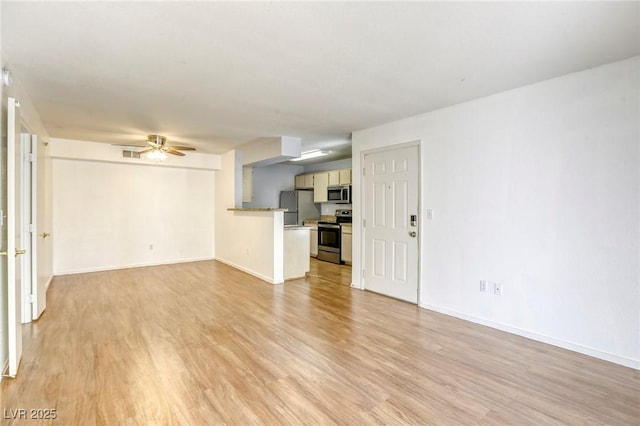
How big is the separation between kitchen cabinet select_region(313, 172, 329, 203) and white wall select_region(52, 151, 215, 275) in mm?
2493

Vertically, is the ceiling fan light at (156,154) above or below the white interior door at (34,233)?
above

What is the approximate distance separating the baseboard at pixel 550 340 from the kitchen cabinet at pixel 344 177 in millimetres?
3828

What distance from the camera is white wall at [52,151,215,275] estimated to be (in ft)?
18.7

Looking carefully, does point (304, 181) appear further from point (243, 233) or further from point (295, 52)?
point (295, 52)

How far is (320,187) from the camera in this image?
780 cm

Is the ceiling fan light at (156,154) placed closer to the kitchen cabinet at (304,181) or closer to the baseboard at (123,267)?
the baseboard at (123,267)

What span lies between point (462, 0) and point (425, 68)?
860 mm

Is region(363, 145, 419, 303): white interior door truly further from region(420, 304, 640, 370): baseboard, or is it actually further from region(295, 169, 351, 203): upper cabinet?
region(295, 169, 351, 203): upper cabinet

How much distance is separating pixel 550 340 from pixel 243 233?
4882 mm

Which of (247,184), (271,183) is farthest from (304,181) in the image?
(247,184)

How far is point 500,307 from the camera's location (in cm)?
321

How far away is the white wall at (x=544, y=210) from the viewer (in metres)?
2.53

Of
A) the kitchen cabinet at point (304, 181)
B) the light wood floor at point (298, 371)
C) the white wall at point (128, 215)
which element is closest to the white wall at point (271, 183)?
the kitchen cabinet at point (304, 181)

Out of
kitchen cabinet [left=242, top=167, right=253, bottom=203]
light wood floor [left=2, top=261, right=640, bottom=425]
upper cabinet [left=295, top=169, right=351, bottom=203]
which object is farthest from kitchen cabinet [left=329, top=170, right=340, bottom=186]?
light wood floor [left=2, top=261, right=640, bottom=425]
